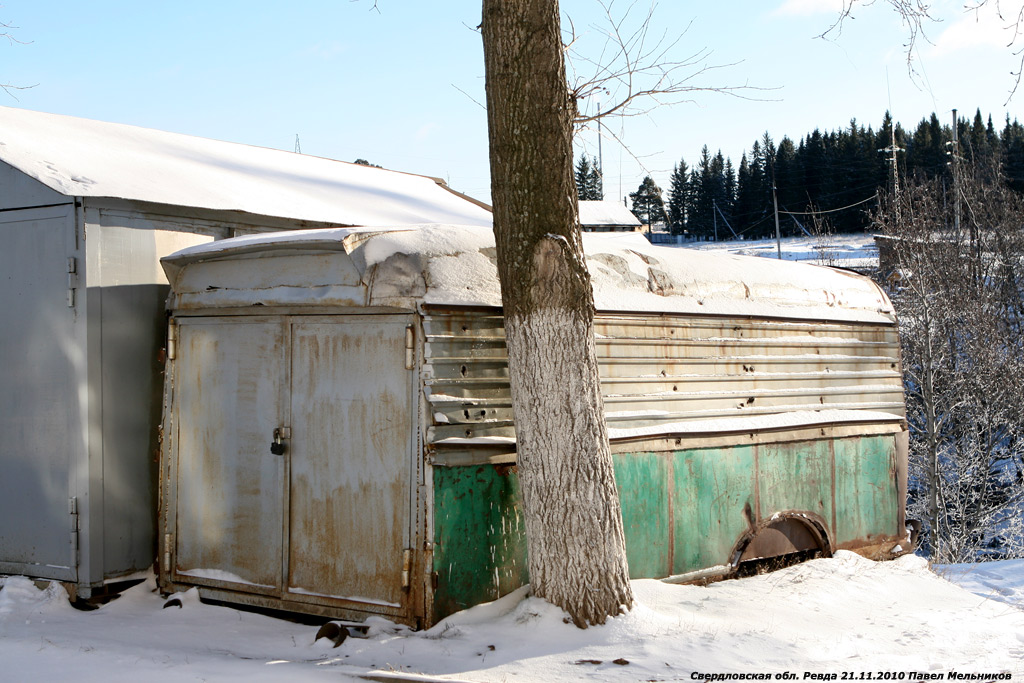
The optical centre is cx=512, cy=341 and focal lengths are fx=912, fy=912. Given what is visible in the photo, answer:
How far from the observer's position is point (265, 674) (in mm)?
4500

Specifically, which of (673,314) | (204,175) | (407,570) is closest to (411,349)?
(407,570)

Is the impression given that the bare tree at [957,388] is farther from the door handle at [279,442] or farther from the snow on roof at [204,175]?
the door handle at [279,442]

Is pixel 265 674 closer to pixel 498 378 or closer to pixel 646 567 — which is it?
pixel 498 378

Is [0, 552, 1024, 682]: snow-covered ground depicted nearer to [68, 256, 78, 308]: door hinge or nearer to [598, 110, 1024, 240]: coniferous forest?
[68, 256, 78, 308]: door hinge

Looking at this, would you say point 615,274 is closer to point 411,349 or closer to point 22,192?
point 411,349

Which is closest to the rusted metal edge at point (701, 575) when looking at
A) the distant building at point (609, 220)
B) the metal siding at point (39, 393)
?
the metal siding at point (39, 393)

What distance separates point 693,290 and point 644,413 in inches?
43.9

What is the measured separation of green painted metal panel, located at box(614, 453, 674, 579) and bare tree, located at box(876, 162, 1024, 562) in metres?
13.9

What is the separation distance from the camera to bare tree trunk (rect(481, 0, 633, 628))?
5129 mm

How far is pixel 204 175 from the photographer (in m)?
7.69

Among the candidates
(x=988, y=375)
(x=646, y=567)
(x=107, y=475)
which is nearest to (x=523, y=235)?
(x=646, y=567)

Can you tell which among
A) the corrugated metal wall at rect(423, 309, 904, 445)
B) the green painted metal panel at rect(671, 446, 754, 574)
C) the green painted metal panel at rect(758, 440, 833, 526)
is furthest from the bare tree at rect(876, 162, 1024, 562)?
the green painted metal panel at rect(671, 446, 754, 574)

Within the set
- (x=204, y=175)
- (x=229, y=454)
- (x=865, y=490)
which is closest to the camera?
(x=229, y=454)

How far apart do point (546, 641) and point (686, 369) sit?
2.47m
